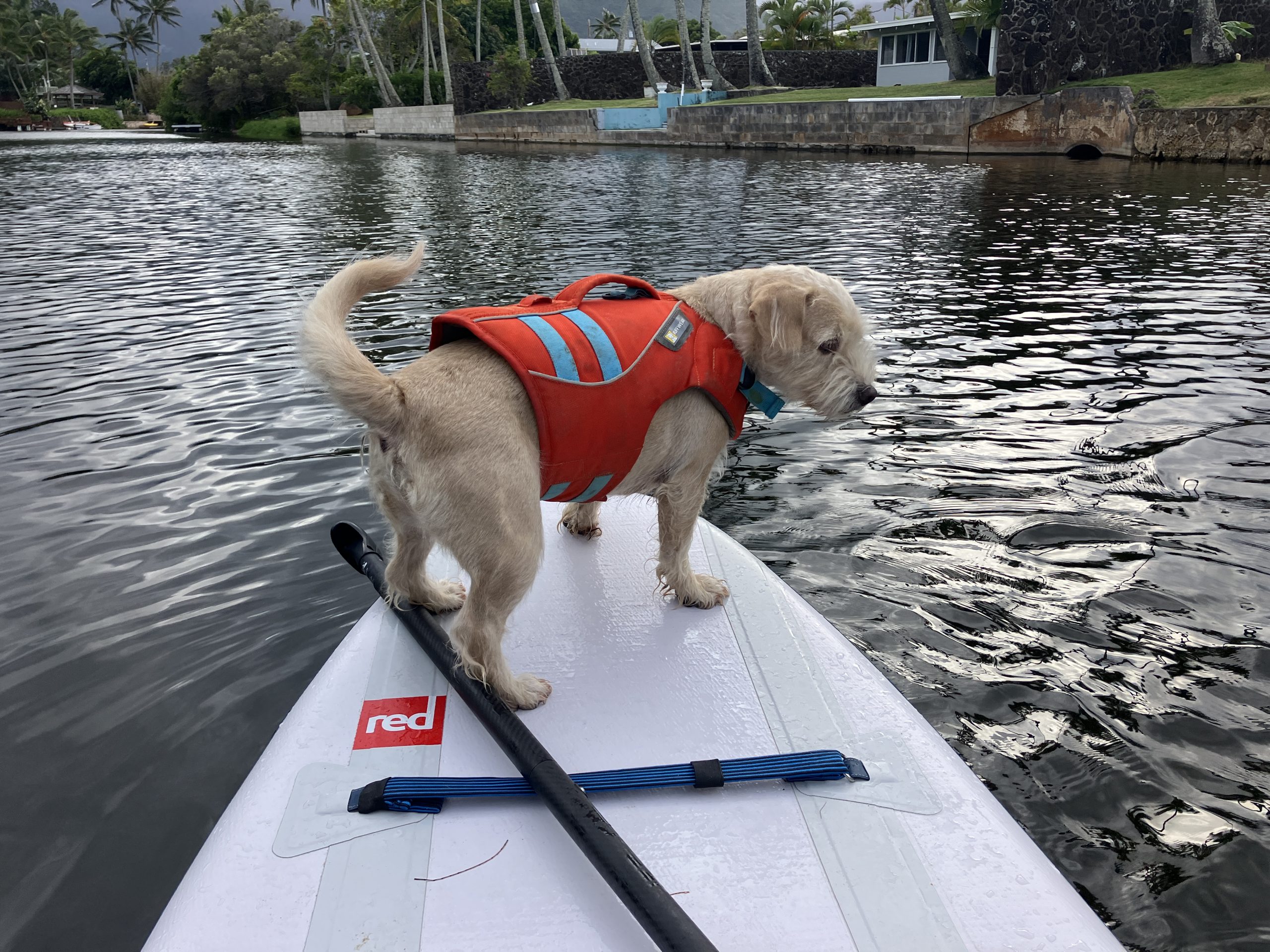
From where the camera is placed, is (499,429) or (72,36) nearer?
(499,429)

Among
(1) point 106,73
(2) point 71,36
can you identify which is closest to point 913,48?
(1) point 106,73

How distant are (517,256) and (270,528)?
10762 millimetres

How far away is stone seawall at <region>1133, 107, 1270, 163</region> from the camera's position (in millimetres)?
24125

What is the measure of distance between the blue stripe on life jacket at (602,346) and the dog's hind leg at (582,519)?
1.37m

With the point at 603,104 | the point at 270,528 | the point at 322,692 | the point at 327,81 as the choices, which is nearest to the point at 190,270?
the point at 270,528

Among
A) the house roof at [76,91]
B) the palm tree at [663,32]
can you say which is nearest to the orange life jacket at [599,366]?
the palm tree at [663,32]

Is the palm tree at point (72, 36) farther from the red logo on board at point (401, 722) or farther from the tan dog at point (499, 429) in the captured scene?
the red logo on board at point (401, 722)

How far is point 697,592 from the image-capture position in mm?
3857

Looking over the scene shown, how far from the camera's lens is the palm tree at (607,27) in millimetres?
139750

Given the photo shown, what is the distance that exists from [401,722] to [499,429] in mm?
1174

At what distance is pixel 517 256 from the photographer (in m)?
15.5

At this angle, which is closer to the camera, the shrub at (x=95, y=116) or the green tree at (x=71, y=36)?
the shrub at (x=95, y=116)

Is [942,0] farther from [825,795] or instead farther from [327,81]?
[327,81]

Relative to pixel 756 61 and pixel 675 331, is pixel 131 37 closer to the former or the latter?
pixel 756 61
